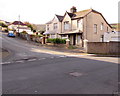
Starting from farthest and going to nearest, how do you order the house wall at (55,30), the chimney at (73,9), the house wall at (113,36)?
1. the chimney at (73,9)
2. the house wall at (55,30)
3. the house wall at (113,36)

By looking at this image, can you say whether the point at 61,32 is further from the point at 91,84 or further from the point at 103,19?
the point at 91,84

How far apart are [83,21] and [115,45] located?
11076 mm

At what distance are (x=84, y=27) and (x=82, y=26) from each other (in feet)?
1.64

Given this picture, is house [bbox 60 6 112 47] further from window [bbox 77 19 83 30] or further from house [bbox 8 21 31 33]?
house [bbox 8 21 31 33]

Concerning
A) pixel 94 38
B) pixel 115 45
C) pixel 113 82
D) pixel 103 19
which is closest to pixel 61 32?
pixel 94 38

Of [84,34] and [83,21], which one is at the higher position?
[83,21]

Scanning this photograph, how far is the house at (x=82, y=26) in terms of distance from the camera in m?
32.5

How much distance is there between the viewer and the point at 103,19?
121 feet

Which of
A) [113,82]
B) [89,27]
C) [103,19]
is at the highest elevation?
[103,19]

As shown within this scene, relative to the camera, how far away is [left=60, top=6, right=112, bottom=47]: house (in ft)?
106

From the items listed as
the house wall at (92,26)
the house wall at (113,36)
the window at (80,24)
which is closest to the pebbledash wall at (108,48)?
the house wall at (113,36)

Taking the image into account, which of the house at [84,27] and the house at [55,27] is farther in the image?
the house at [55,27]

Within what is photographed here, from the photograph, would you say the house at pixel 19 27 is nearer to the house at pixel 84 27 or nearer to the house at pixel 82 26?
the house at pixel 82 26

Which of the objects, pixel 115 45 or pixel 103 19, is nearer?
pixel 115 45
